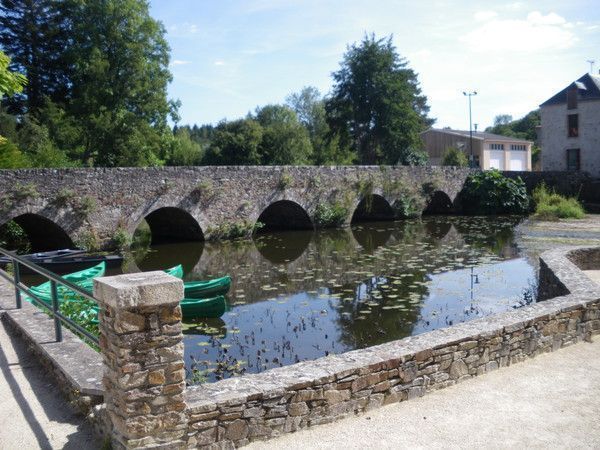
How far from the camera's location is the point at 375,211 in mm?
24859

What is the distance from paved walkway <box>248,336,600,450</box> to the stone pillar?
27.3 inches

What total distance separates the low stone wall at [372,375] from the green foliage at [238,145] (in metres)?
31.4

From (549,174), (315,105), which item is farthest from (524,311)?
(315,105)

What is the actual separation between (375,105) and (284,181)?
1660 cm

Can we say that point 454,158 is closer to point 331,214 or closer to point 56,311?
point 331,214

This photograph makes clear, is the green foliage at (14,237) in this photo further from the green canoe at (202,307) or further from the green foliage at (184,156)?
the green foliage at (184,156)

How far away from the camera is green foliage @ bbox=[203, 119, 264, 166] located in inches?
1425

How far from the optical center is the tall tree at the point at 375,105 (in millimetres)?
34156

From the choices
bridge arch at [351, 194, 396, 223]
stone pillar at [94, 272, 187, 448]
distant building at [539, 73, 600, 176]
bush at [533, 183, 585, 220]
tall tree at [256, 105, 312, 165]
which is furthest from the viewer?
tall tree at [256, 105, 312, 165]

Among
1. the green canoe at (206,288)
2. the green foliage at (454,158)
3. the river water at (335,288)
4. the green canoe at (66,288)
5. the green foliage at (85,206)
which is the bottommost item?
the river water at (335,288)

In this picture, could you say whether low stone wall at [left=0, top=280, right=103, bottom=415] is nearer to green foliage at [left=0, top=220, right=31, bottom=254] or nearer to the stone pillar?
the stone pillar

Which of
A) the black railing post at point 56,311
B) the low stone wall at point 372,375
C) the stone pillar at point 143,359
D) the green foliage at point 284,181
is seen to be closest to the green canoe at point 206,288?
the black railing post at point 56,311

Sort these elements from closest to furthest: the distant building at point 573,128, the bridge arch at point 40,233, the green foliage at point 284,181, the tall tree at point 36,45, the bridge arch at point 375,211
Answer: the bridge arch at point 40,233, the green foliage at point 284,181, the bridge arch at point 375,211, the tall tree at point 36,45, the distant building at point 573,128

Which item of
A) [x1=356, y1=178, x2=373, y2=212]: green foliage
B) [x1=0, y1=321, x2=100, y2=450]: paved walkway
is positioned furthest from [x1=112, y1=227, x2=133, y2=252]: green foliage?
[x1=0, y1=321, x2=100, y2=450]: paved walkway
